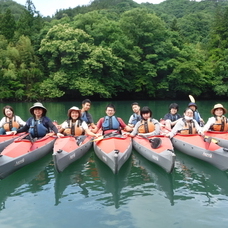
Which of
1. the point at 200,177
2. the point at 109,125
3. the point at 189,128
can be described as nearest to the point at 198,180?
the point at 200,177

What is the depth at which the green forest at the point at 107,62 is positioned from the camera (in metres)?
26.2

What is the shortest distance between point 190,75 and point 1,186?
1046 inches

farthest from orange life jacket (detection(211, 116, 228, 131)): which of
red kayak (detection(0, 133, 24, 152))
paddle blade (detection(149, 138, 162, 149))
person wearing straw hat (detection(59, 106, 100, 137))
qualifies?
red kayak (detection(0, 133, 24, 152))

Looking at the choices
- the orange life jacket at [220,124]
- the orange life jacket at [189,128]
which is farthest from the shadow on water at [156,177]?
the orange life jacket at [220,124]

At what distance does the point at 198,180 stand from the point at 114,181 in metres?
1.83

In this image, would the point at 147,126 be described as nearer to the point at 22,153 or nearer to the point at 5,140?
the point at 22,153

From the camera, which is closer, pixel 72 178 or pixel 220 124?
pixel 72 178

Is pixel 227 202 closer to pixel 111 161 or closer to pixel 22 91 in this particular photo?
pixel 111 161

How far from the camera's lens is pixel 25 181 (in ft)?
18.5

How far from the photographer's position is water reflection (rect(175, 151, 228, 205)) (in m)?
4.90

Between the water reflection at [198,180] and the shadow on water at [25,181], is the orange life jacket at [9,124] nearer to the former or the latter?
the shadow on water at [25,181]

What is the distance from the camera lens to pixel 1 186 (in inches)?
→ 208

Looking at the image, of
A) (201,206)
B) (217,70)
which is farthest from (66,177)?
(217,70)

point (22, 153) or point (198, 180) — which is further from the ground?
point (22, 153)
